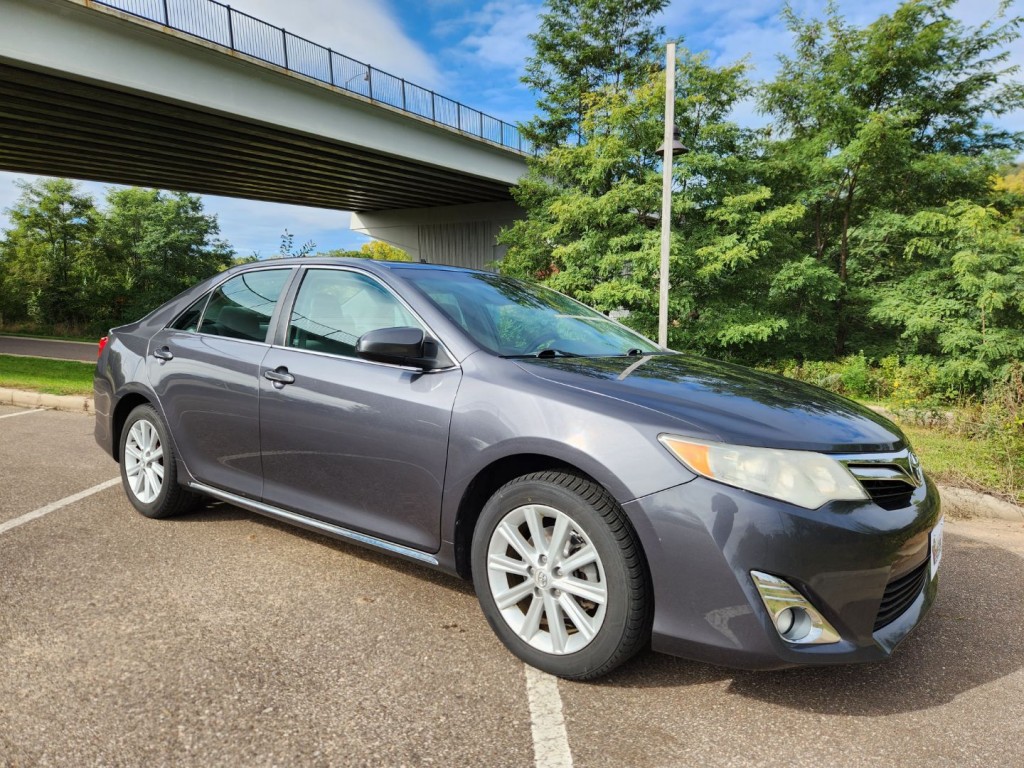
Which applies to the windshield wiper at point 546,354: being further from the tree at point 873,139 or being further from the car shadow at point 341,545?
the tree at point 873,139

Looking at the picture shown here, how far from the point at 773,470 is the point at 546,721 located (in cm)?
109

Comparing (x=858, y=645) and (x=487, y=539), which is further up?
(x=487, y=539)

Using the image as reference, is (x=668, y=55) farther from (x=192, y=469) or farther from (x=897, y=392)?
(x=192, y=469)

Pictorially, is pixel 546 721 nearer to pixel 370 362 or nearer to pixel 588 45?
pixel 370 362

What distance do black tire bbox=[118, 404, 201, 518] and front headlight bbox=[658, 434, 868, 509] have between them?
3.00 m

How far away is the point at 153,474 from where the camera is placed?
161 inches

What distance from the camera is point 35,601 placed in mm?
3002

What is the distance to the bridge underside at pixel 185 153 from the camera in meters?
17.5

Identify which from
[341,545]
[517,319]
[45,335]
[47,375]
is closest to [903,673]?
[517,319]

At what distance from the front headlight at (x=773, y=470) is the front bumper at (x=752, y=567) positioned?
35 mm

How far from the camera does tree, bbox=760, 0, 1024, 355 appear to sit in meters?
12.3

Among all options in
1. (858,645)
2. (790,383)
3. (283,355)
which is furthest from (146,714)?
(790,383)

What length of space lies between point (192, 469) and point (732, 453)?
2.94 m

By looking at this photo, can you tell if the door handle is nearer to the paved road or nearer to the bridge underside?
the paved road
